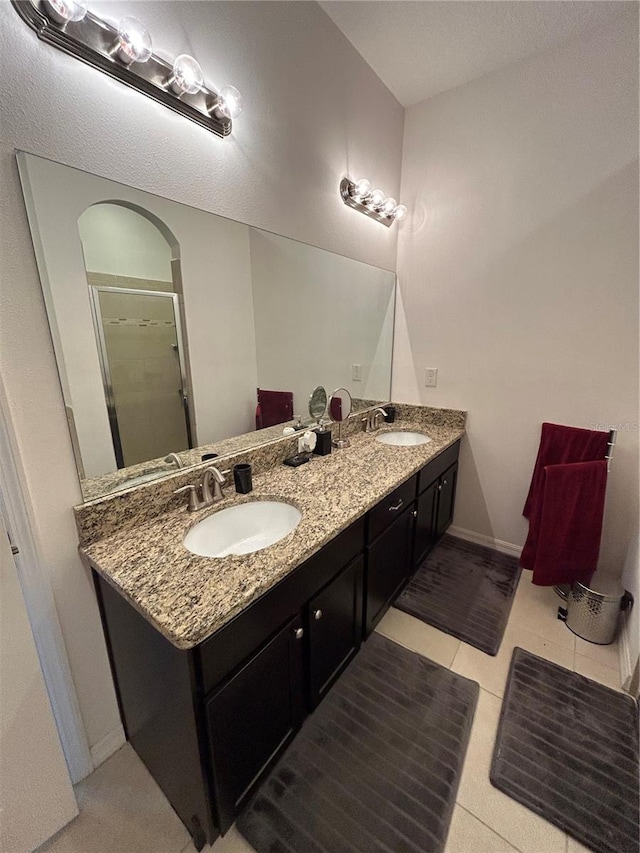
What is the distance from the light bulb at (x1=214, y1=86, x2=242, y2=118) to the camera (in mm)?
1158

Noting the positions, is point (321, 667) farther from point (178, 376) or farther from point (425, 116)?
point (425, 116)

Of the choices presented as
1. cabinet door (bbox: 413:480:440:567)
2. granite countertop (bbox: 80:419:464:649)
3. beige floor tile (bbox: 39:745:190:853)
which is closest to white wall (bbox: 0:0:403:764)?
beige floor tile (bbox: 39:745:190:853)

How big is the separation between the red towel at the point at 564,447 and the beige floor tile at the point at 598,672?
2.43 feet

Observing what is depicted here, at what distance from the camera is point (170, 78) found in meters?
1.05

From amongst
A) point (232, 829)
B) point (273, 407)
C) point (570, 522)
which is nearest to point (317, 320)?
point (273, 407)

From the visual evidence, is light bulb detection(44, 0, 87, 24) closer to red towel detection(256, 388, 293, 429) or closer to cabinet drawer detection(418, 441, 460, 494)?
red towel detection(256, 388, 293, 429)

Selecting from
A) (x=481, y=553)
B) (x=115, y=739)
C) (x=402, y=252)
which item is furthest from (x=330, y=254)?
(x=115, y=739)

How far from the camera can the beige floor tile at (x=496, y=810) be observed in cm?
102

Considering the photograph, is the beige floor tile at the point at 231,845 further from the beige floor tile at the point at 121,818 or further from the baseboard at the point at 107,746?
the baseboard at the point at 107,746

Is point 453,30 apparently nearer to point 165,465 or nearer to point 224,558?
point 165,465

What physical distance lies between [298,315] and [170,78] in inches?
40.0

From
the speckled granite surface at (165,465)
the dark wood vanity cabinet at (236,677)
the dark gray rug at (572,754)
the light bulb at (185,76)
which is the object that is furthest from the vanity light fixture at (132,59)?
the dark gray rug at (572,754)

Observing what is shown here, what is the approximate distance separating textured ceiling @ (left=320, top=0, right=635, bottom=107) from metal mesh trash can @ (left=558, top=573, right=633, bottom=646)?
2.58 m

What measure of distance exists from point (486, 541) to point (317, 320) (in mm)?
1859
